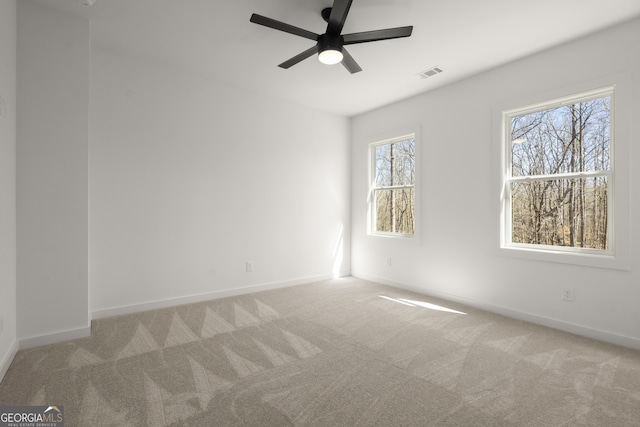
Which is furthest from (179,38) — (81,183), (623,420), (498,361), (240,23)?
(623,420)

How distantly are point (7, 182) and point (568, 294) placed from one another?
482 cm

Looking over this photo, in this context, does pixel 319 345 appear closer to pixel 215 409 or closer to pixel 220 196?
pixel 215 409

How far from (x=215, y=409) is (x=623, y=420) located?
7.42ft

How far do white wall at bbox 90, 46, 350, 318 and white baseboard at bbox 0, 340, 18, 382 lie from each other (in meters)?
0.75

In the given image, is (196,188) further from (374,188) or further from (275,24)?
(374,188)

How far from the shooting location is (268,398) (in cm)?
189

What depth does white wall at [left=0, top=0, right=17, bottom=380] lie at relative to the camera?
2166 millimetres

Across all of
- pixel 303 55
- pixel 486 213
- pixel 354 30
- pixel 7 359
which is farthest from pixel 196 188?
pixel 486 213

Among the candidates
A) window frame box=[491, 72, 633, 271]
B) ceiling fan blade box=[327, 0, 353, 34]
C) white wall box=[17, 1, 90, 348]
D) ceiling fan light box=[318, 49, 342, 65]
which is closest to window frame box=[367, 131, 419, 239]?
window frame box=[491, 72, 633, 271]

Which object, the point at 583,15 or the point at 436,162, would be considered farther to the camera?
the point at 436,162

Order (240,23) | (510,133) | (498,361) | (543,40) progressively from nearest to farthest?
(498,361) → (240,23) → (543,40) → (510,133)

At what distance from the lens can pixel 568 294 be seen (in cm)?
300

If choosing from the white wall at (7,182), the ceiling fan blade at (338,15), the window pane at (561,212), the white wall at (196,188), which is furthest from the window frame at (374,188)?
the white wall at (7,182)

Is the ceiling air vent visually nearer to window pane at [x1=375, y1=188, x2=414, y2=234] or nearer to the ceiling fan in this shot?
the ceiling fan
